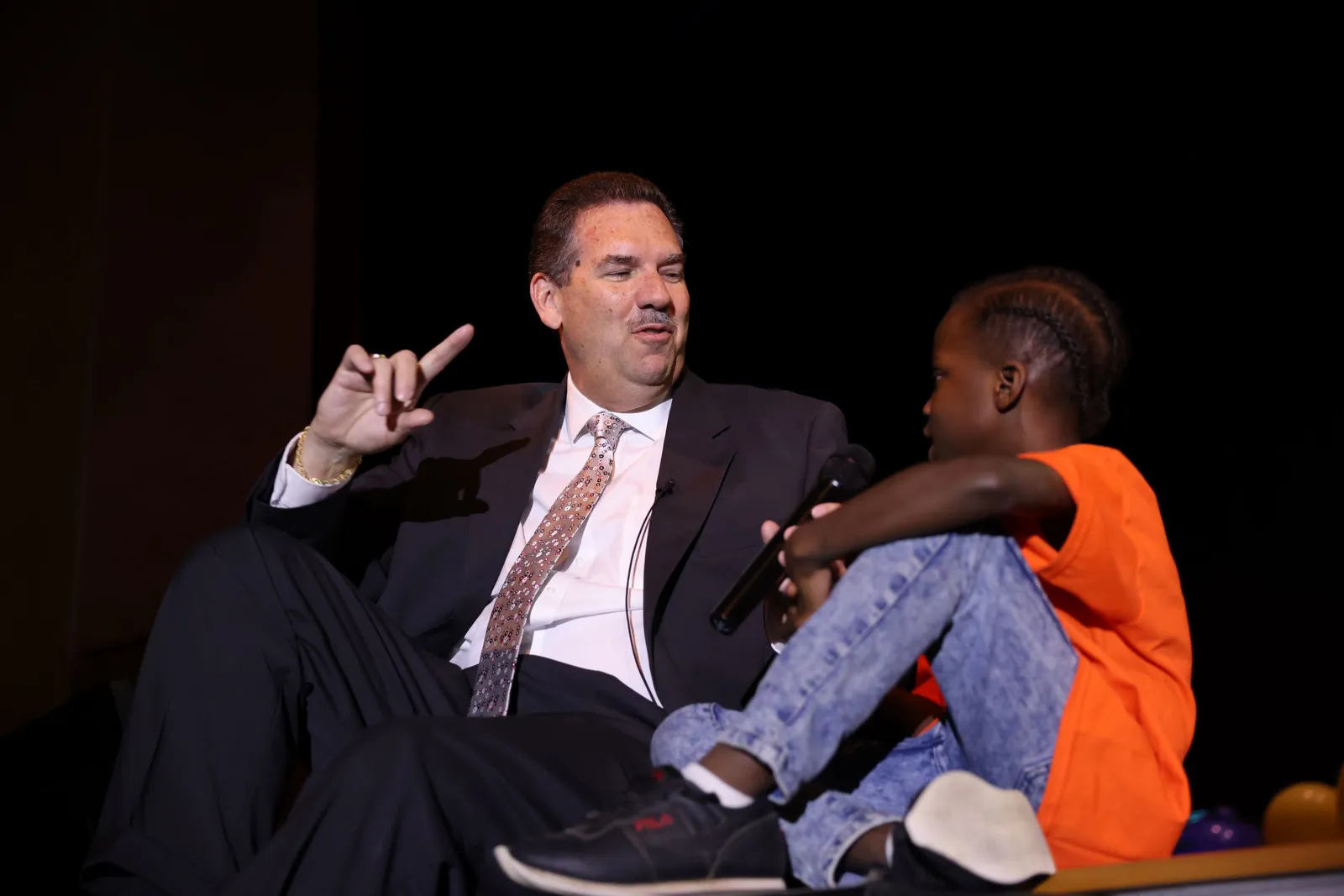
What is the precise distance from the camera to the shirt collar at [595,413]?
6.80 feet

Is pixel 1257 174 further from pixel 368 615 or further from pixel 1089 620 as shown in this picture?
pixel 368 615

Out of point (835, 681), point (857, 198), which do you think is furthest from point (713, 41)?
point (835, 681)

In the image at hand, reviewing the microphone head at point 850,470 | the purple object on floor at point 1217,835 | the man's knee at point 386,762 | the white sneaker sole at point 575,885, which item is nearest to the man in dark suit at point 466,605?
the man's knee at point 386,762

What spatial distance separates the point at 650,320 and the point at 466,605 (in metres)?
0.63

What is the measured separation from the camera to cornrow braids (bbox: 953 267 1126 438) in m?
1.49

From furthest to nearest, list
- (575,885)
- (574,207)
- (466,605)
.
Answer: (574,207), (466,605), (575,885)

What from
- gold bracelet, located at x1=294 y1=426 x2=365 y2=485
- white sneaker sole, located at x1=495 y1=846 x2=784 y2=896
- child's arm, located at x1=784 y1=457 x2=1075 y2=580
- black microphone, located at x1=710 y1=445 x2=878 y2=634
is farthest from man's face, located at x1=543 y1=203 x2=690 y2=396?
white sneaker sole, located at x1=495 y1=846 x2=784 y2=896

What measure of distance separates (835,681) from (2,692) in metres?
2.76

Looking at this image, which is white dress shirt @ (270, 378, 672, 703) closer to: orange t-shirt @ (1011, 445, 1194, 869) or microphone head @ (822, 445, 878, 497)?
microphone head @ (822, 445, 878, 497)

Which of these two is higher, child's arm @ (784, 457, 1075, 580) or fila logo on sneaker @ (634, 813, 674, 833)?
child's arm @ (784, 457, 1075, 580)

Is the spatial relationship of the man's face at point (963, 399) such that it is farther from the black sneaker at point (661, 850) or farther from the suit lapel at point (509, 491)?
the suit lapel at point (509, 491)

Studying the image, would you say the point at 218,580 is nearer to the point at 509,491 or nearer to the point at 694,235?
the point at 509,491

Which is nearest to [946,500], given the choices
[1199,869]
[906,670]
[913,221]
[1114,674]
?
[906,670]

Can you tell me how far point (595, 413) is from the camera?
6.86 feet
